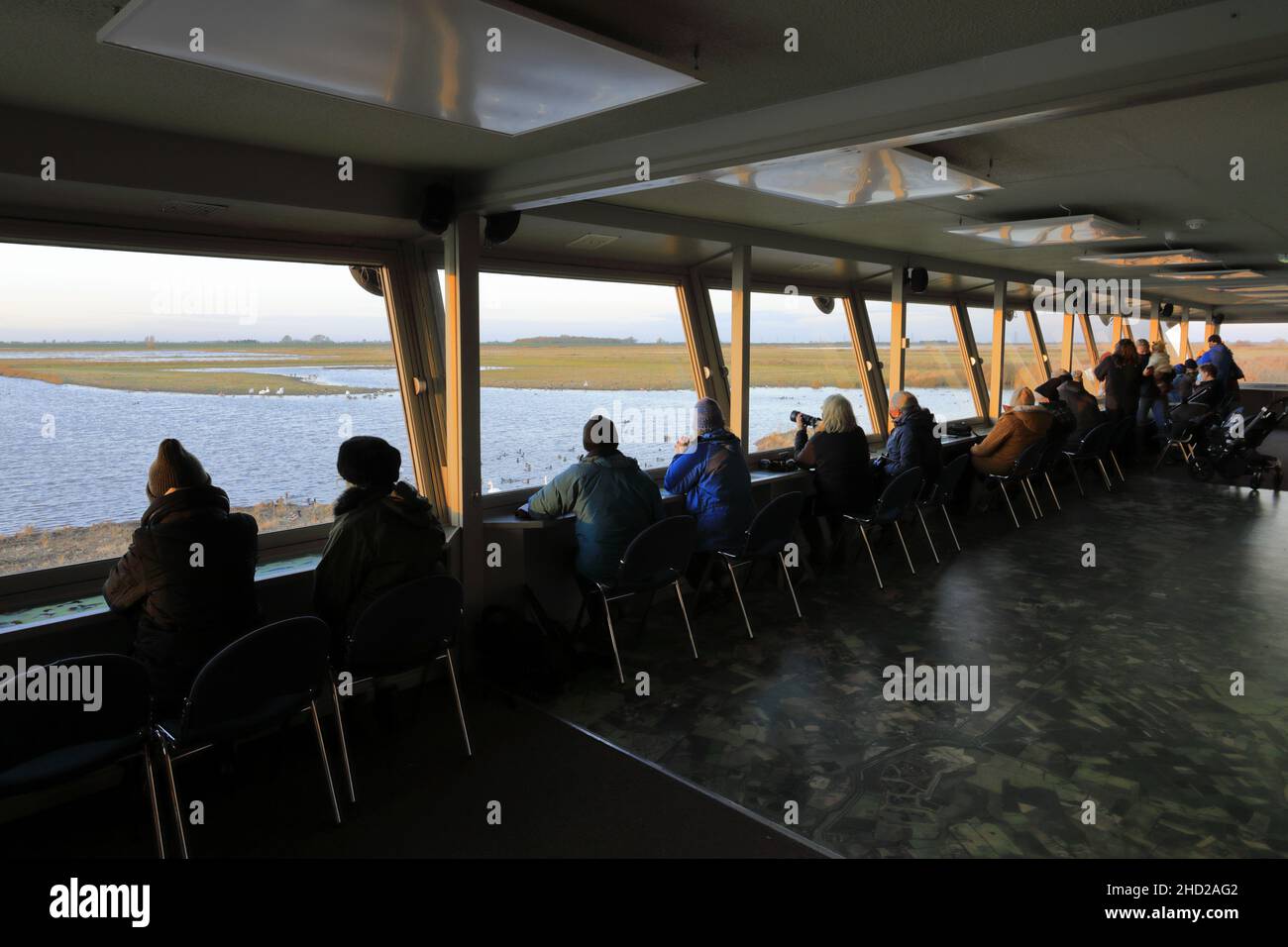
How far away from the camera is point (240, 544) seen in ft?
9.06

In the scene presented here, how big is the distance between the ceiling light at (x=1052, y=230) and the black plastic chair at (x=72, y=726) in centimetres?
514

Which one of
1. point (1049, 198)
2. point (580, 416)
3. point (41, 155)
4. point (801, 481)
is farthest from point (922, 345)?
point (41, 155)

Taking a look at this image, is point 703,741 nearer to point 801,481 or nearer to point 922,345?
point 801,481

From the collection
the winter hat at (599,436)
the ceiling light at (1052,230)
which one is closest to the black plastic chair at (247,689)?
the winter hat at (599,436)

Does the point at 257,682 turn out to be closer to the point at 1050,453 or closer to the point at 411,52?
the point at 411,52

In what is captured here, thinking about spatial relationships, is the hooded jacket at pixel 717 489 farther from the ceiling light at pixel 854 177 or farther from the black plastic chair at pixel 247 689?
the black plastic chair at pixel 247 689

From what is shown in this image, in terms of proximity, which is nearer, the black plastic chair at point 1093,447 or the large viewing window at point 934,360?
the black plastic chair at point 1093,447

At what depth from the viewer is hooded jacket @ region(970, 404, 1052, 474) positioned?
7.05m

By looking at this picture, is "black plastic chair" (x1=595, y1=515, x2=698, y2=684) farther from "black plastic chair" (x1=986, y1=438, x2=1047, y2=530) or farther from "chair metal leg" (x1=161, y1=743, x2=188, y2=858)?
"black plastic chair" (x1=986, y1=438, x2=1047, y2=530)

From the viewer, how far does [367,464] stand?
322 centimetres

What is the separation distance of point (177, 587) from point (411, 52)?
6.02 ft

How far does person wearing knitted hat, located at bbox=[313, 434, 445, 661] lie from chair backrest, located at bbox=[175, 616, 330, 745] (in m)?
0.38

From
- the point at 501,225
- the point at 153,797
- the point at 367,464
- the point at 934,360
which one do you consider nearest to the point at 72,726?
the point at 153,797

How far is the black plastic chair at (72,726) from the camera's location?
2105 millimetres
